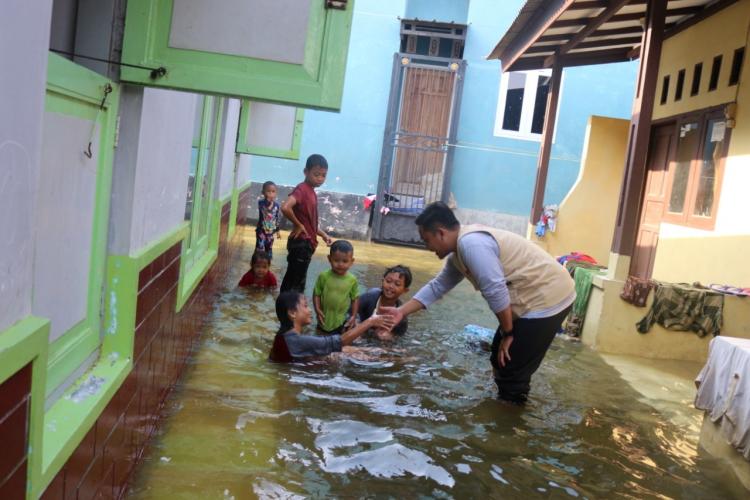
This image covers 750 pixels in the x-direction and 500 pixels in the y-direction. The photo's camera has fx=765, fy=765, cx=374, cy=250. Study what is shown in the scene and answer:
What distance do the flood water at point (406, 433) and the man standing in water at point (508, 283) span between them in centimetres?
45

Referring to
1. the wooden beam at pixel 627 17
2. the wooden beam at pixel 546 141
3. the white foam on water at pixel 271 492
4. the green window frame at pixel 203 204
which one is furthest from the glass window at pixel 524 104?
the white foam on water at pixel 271 492

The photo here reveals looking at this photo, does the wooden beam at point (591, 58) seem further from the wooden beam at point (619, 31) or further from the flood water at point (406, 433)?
the flood water at point (406, 433)

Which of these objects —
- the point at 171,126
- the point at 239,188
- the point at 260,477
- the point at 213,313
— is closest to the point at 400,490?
the point at 260,477

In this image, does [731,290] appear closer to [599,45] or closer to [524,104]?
[599,45]

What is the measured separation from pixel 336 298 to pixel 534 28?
577cm

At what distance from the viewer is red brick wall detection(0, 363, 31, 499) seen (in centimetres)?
178

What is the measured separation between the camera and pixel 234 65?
9.79ft

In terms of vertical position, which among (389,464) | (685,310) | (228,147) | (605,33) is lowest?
(389,464)

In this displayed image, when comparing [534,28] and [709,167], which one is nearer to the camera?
[709,167]

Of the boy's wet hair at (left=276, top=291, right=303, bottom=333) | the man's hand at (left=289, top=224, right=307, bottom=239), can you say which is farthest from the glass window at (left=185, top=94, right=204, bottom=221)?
the man's hand at (left=289, top=224, right=307, bottom=239)

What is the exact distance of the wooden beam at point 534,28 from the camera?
9.21 meters

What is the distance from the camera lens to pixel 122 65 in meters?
2.98

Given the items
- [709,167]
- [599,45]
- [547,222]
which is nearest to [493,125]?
[547,222]

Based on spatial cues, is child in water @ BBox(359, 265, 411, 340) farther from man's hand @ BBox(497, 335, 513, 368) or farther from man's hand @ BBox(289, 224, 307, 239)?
man's hand @ BBox(497, 335, 513, 368)
